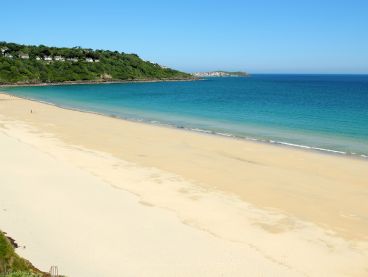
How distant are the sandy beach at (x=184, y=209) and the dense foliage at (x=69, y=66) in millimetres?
91434

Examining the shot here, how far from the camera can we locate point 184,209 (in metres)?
13.2

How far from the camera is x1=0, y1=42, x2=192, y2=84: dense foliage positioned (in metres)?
109

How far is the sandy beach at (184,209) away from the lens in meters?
9.66

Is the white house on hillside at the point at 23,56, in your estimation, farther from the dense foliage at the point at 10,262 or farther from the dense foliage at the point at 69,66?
the dense foliage at the point at 10,262

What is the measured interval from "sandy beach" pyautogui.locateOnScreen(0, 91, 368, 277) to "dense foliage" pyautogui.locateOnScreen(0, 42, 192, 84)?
91434 millimetres

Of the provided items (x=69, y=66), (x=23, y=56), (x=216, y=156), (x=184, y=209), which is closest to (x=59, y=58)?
(x=69, y=66)

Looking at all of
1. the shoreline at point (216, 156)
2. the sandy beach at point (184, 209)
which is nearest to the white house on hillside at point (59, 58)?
the shoreline at point (216, 156)

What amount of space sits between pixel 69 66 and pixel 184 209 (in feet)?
392

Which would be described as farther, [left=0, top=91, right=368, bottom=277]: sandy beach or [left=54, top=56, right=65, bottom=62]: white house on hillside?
[left=54, top=56, right=65, bottom=62]: white house on hillside

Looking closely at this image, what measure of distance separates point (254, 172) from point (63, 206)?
A: 8702mm

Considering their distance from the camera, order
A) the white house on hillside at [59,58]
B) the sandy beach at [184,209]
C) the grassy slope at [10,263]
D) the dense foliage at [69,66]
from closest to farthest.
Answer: the grassy slope at [10,263], the sandy beach at [184,209], the dense foliage at [69,66], the white house on hillside at [59,58]

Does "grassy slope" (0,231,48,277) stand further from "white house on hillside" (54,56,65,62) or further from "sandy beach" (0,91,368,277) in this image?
"white house on hillside" (54,56,65,62)

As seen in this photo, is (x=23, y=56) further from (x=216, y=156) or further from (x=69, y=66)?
(x=216, y=156)

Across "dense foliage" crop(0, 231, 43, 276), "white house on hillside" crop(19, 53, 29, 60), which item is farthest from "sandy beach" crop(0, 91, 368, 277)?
"white house on hillside" crop(19, 53, 29, 60)
